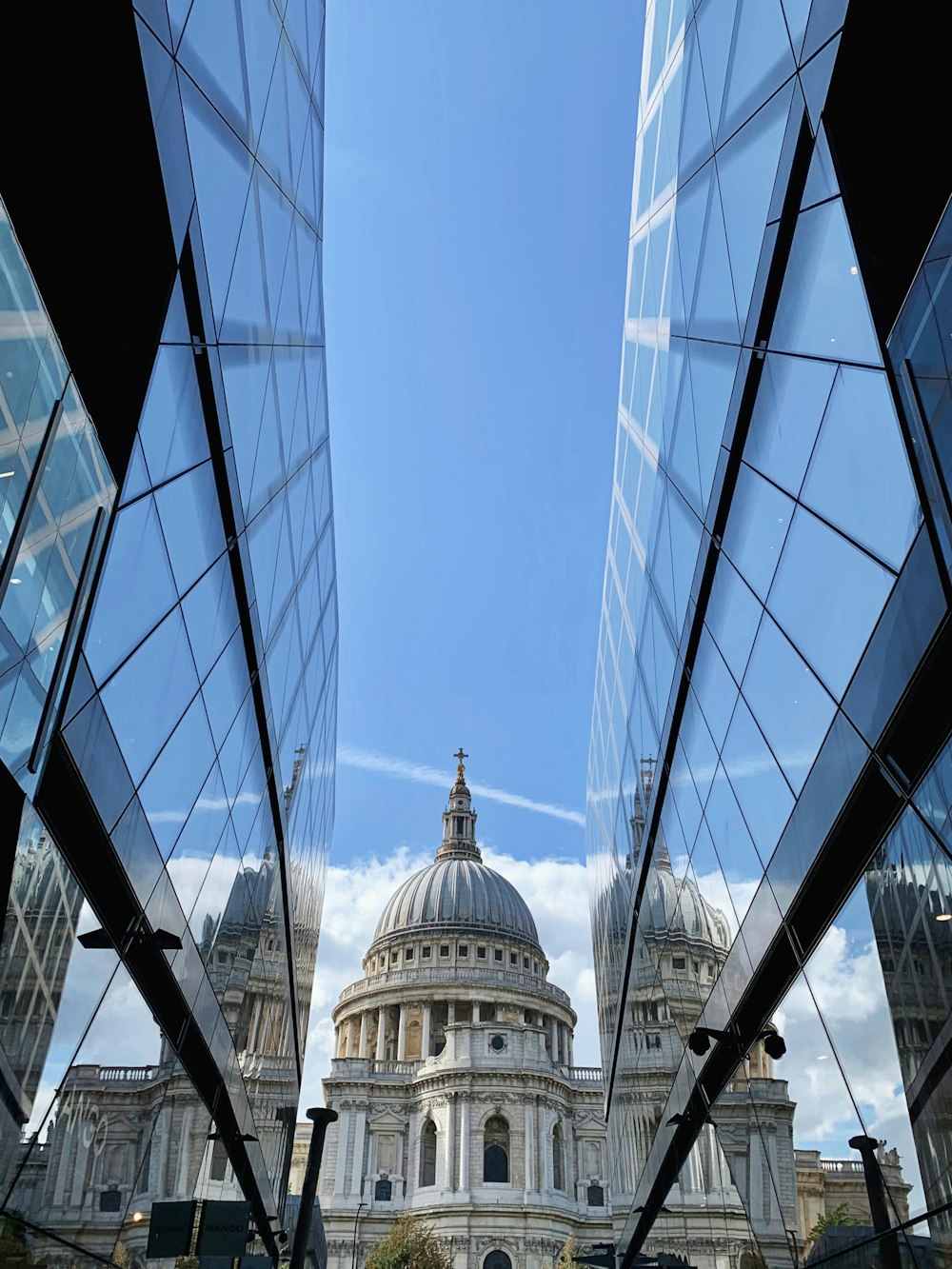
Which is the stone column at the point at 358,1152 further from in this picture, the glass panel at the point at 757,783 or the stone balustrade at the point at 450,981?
the glass panel at the point at 757,783

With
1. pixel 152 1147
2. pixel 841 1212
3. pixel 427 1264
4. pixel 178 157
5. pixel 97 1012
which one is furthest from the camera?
pixel 427 1264

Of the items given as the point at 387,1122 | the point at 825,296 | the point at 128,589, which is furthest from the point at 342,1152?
the point at 825,296

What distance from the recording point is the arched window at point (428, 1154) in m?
89.9

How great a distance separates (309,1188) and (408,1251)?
60.0 meters

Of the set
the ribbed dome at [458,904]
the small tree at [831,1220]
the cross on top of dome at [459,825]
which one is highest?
the cross on top of dome at [459,825]

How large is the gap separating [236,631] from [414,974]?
106765 millimetres

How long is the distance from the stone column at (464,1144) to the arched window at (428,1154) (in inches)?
170

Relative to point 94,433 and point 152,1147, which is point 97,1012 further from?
point 94,433

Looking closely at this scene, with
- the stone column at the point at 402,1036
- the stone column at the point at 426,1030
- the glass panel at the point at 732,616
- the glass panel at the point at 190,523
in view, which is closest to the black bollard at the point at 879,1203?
the glass panel at the point at 732,616

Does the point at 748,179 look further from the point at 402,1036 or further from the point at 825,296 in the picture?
the point at 402,1036

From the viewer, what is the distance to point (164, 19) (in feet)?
26.8

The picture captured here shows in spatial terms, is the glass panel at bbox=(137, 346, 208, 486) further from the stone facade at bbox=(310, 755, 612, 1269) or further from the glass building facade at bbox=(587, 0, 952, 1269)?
the stone facade at bbox=(310, 755, 612, 1269)

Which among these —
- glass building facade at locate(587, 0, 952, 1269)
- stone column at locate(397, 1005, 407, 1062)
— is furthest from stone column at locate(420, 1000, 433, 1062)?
glass building facade at locate(587, 0, 952, 1269)

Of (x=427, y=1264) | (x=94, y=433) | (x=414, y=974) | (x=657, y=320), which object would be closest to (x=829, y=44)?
(x=94, y=433)
